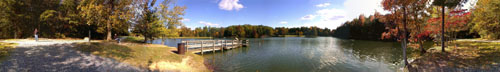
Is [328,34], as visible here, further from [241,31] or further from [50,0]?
[50,0]

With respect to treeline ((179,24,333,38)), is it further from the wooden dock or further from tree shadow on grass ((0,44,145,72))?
tree shadow on grass ((0,44,145,72))

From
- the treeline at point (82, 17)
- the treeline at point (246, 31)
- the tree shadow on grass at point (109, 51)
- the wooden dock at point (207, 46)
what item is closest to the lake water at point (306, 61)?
the wooden dock at point (207, 46)

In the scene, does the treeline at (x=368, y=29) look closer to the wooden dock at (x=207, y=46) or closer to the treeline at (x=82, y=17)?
the wooden dock at (x=207, y=46)

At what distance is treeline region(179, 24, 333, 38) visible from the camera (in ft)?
392

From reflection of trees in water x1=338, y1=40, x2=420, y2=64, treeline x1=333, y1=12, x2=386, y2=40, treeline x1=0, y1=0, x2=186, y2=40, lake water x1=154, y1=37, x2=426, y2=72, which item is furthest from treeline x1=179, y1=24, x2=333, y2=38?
reflection of trees in water x1=338, y1=40, x2=420, y2=64

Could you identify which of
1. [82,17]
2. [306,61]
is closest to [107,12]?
[82,17]

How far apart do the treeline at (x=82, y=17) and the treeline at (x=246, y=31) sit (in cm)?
6417

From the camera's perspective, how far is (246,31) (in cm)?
12231

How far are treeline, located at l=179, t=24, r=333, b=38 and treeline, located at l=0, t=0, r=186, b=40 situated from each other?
211 feet

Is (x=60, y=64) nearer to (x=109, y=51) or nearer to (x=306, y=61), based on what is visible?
(x=109, y=51)

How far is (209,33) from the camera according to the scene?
137375 mm

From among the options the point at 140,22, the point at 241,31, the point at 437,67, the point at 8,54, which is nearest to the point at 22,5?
the point at 140,22

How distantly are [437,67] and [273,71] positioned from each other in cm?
894

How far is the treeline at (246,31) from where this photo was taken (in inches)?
4700
